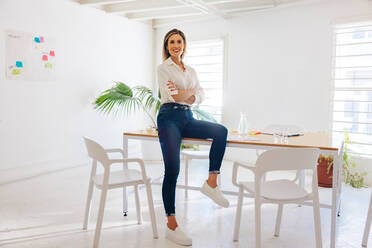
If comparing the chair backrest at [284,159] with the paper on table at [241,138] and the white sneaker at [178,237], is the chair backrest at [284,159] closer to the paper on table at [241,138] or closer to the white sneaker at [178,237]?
the paper on table at [241,138]

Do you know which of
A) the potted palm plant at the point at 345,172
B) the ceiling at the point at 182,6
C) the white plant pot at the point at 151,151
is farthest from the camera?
the white plant pot at the point at 151,151

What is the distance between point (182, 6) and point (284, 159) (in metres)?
3.88

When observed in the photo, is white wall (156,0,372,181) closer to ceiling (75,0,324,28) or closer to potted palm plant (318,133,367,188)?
ceiling (75,0,324,28)

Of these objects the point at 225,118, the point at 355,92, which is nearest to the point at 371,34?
the point at 355,92

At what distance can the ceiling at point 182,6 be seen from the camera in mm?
4961

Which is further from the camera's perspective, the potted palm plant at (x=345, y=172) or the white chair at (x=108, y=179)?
the potted palm plant at (x=345, y=172)

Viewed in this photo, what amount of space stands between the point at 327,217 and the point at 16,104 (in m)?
3.89

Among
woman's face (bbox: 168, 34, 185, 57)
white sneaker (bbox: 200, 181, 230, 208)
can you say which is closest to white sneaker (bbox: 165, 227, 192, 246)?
white sneaker (bbox: 200, 181, 230, 208)

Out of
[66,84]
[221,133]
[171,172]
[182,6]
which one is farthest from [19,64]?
[221,133]

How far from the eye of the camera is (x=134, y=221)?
2.92m

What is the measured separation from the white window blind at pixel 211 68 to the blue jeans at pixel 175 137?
132 inches

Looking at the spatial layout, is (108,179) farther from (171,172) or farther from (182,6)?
(182,6)

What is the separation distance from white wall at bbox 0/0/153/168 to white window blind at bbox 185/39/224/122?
3.77ft

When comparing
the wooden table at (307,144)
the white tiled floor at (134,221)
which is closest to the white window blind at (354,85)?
the white tiled floor at (134,221)
